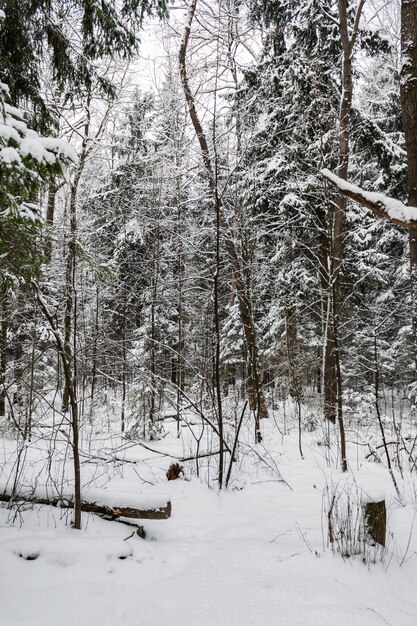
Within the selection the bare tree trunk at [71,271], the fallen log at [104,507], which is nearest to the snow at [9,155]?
the bare tree trunk at [71,271]

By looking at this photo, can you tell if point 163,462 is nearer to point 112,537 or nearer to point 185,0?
point 112,537

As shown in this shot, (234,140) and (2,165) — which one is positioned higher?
(234,140)

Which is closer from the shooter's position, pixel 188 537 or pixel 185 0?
pixel 188 537

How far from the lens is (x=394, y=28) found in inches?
479

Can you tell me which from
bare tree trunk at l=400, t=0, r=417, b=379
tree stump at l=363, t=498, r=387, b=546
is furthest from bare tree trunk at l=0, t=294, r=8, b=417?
bare tree trunk at l=400, t=0, r=417, b=379

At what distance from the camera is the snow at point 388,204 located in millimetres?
1662

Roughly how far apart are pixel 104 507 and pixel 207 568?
1.20 metres

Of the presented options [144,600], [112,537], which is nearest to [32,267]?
[112,537]

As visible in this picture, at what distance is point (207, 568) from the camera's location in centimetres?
290

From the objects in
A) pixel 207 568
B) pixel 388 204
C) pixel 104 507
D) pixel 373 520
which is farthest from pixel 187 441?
pixel 388 204

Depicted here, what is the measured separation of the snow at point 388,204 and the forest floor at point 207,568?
2.35 metres

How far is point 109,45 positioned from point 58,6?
27.6 inches

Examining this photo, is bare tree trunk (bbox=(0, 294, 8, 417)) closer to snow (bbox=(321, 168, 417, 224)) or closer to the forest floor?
the forest floor

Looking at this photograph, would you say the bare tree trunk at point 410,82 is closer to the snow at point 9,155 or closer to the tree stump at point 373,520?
the tree stump at point 373,520
